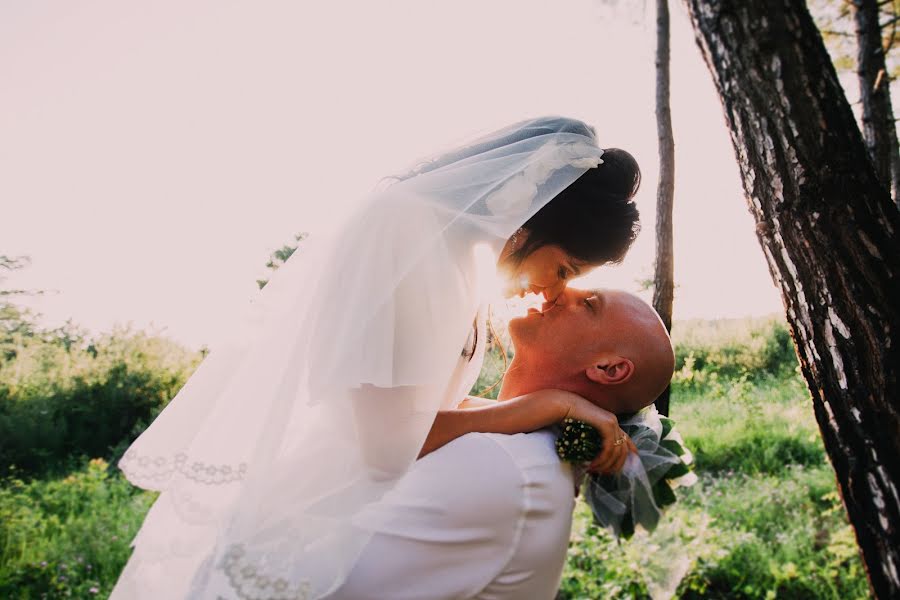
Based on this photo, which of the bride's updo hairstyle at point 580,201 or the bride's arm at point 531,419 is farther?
the bride's updo hairstyle at point 580,201

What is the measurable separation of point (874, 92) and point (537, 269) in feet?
10.4

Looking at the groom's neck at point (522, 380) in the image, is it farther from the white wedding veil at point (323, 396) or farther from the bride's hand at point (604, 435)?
the white wedding veil at point (323, 396)

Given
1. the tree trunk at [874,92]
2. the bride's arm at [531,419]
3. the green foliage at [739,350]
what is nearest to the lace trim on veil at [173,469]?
the bride's arm at [531,419]

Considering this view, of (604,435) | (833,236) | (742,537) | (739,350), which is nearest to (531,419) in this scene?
(604,435)

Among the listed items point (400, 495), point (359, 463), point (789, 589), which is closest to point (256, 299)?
point (359, 463)

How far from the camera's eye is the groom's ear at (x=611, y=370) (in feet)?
5.56

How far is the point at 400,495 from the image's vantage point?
1.29m

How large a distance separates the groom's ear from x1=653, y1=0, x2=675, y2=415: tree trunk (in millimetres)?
981

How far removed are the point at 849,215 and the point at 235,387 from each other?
1575 mm

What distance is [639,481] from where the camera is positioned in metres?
1.65

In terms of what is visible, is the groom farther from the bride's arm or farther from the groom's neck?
the groom's neck

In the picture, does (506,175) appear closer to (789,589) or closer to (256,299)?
(256,299)

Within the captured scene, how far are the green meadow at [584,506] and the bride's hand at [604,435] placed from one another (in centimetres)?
41

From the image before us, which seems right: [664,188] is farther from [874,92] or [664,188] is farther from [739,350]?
[739,350]
